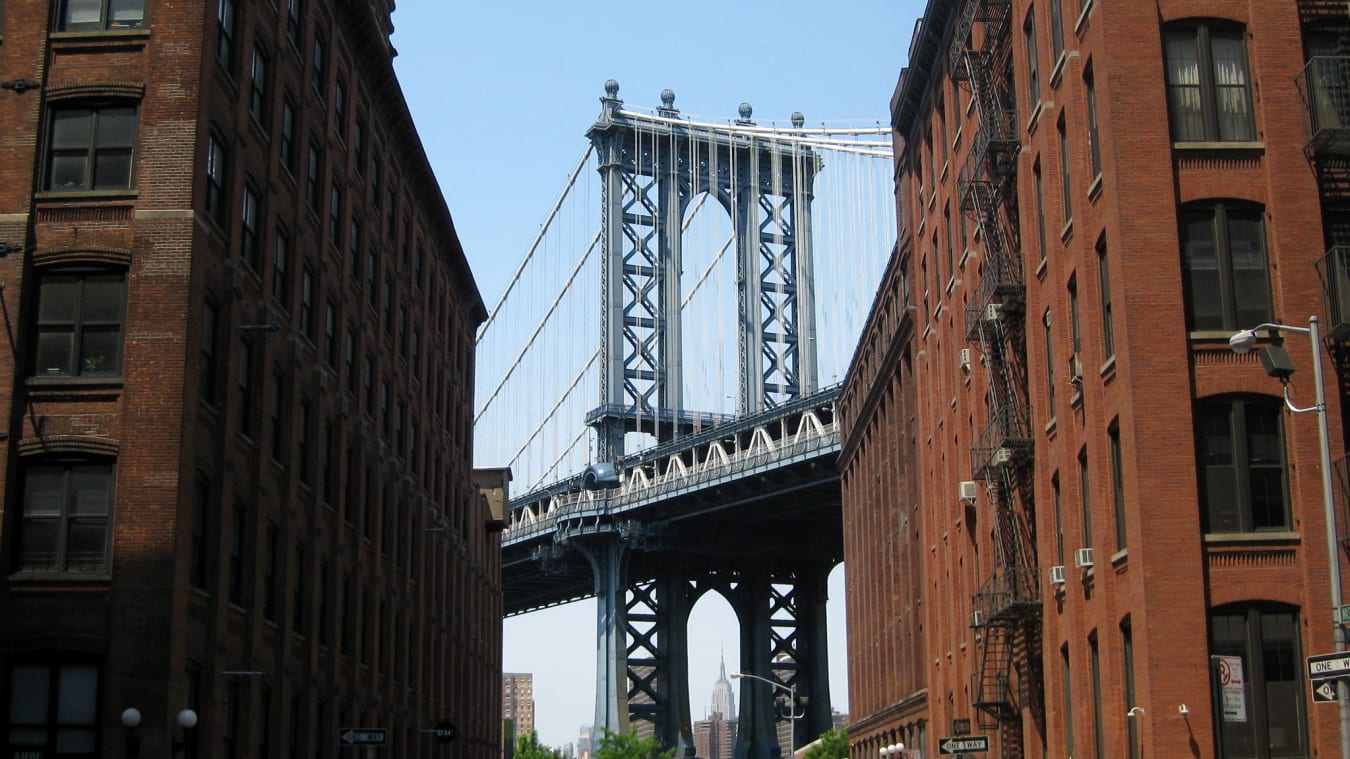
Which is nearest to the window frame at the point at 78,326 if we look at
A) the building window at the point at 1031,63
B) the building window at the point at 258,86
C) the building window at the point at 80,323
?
the building window at the point at 80,323

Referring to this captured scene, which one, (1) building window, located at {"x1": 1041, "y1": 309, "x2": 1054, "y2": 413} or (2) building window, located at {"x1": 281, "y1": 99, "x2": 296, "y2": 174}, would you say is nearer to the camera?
(1) building window, located at {"x1": 1041, "y1": 309, "x2": 1054, "y2": 413}

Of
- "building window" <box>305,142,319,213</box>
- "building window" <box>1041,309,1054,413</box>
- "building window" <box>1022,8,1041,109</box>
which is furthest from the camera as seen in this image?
"building window" <box>305,142,319,213</box>

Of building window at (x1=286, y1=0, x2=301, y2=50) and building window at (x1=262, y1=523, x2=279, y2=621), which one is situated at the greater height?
building window at (x1=286, y1=0, x2=301, y2=50)

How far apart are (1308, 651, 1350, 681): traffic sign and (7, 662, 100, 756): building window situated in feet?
65.2

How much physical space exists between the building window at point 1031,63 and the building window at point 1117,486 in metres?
9.20

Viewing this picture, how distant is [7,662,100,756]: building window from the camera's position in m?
30.8

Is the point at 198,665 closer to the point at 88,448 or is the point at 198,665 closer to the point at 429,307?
the point at 88,448

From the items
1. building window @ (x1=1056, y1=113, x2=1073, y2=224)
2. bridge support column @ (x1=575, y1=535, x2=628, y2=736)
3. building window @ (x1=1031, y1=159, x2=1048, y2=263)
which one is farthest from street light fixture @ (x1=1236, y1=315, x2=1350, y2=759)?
bridge support column @ (x1=575, y1=535, x2=628, y2=736)

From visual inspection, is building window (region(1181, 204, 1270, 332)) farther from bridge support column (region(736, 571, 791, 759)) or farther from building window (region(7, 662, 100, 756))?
bridge support column (region(736, 571, 791, 759))

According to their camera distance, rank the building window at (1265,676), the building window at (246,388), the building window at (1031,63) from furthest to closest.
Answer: the building window at (1031,63) < the building window at (246,388) < the building window at (1265,676)

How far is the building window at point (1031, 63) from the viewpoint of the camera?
3900cm

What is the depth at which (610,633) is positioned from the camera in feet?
415

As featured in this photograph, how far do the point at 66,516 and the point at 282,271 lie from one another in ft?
36.4

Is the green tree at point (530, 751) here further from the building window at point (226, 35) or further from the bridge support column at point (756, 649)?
the building window at point (226, 35)
